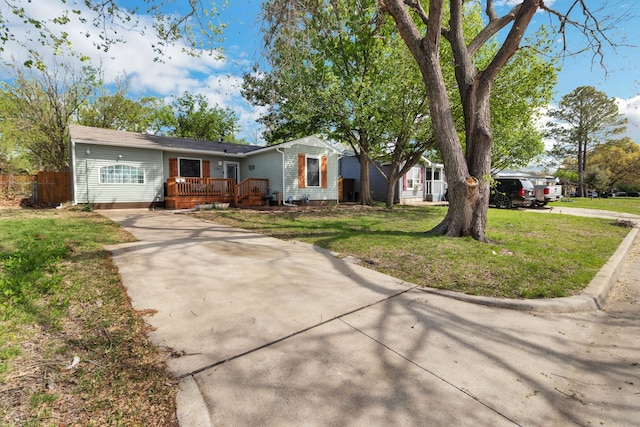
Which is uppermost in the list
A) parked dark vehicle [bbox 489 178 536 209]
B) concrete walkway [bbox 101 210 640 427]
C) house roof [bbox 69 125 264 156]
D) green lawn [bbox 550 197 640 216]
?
house roof [bbox 69 125 264 156]

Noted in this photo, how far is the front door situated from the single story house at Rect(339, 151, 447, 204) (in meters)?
8.03

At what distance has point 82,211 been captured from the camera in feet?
37.9

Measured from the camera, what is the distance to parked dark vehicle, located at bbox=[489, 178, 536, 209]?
681 inches

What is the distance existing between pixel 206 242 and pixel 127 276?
7.50ft

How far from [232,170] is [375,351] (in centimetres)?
1580

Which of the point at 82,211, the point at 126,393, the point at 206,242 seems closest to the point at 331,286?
the point at 126,393

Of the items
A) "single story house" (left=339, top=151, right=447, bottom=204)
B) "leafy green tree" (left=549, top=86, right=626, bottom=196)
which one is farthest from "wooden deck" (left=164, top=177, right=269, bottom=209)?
"leafy green tree" (left=549, top=86, right=626, bottom=196)

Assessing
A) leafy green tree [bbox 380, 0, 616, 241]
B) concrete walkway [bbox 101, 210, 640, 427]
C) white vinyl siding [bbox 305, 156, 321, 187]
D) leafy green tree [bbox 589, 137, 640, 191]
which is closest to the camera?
concrete walkway [bbox 101, 210, 640, 427]

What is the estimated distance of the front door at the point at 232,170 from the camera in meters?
16.4

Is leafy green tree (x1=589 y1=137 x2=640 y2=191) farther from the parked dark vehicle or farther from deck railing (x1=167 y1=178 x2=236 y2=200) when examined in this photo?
deck railing (x1=167 y1=178 x2=236 y2=200)

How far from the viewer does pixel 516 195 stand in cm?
1745

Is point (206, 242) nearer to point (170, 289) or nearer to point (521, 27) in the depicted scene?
point (170, 289)

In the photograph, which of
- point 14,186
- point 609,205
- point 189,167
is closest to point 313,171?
point 189,167

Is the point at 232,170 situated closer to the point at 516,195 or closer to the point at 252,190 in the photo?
the point at 252,190
